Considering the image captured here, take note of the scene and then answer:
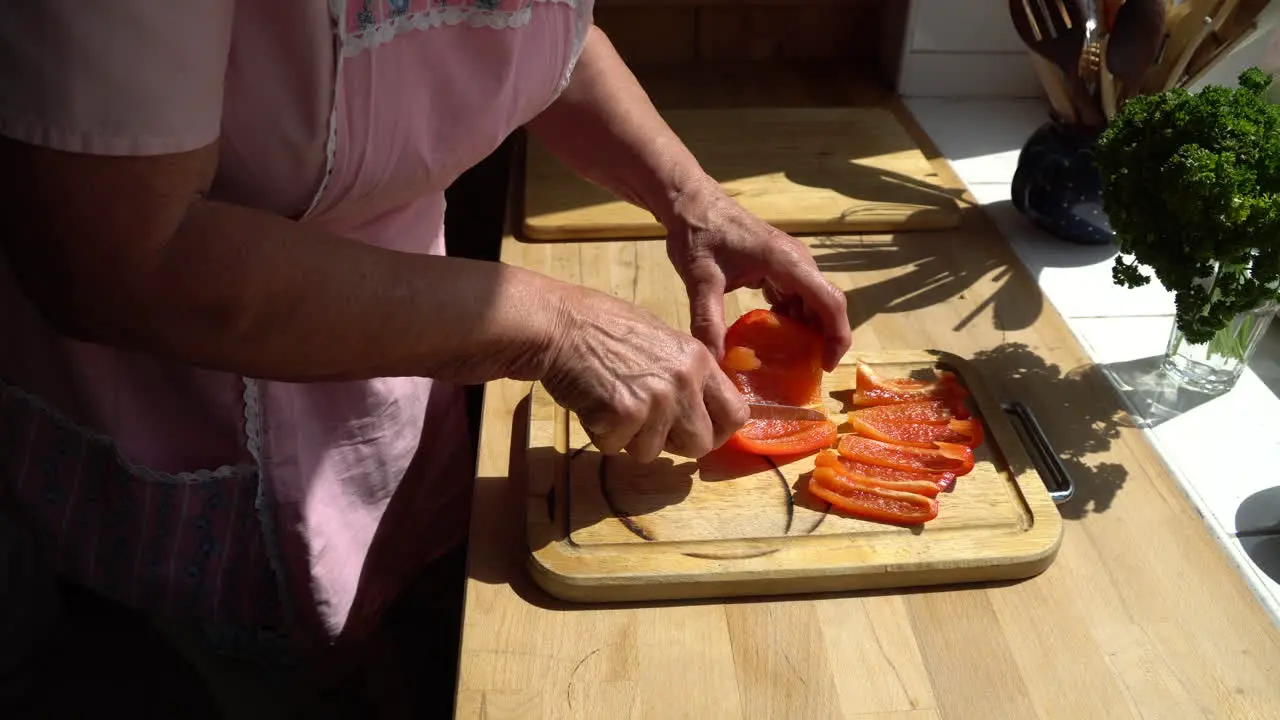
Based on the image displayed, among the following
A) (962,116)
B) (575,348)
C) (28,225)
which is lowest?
(962,116)

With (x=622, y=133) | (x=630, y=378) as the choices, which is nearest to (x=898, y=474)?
(x=630, y=378)

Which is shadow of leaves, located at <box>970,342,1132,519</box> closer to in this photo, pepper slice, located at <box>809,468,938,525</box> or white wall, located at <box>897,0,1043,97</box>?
pepper slice, located at <box>809,468,938,525</box>

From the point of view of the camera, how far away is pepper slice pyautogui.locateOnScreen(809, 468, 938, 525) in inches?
35.5

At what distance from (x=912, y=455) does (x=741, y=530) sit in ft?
0.62

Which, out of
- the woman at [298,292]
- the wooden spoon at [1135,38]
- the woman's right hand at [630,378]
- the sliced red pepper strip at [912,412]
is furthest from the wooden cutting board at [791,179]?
the woman's right hand at [630,378]

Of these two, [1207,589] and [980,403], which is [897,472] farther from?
[1207,589]

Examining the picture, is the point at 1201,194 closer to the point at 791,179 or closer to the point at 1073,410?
the point at 1073,410

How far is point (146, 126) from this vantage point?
60 centimetres

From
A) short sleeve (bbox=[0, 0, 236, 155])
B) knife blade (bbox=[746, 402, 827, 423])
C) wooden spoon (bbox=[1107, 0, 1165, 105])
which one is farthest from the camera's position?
wooden spoon (bbox=[1107, 0, 1165, 105])

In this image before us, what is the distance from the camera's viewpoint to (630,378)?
2.83 feet

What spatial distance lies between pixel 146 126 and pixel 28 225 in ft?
0.32

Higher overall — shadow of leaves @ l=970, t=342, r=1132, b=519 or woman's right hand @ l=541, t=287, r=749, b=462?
woman's right hand @ l=541, t=287, r=749, b=462

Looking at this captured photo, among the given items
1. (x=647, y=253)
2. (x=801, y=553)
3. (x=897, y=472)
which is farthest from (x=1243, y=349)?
(x=647, y=253)

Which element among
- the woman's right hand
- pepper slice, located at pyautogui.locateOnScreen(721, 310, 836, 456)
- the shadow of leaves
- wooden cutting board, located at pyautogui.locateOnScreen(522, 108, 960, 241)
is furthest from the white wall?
the woman's right hand
